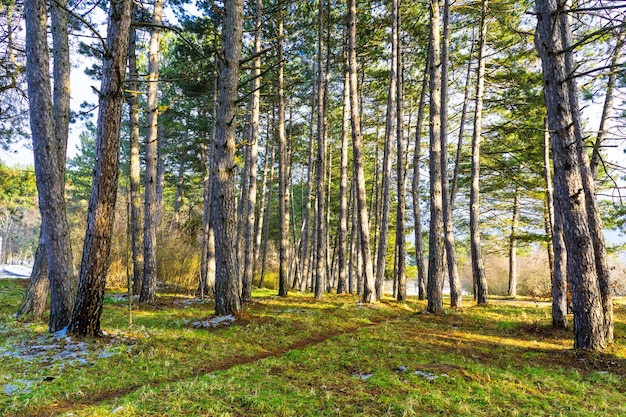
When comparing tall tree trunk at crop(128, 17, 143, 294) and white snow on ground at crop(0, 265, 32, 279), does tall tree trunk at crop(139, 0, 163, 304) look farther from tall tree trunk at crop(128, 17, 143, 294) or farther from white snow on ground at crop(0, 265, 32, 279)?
white snow on ground at crop(0, 265, 32, 279)

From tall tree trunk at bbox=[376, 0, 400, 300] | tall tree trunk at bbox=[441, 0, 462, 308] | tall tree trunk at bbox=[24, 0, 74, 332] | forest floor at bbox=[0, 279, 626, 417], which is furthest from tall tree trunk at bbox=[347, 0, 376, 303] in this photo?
tall tree trunk at bbox=[24, 0, 74, 332]

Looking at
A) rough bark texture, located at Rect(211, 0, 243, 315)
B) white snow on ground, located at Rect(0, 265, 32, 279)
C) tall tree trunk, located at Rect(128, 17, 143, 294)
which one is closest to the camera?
rough bark texture, located at Rect(211, 0, 243, 315)

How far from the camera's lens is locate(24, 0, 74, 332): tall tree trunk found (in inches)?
220

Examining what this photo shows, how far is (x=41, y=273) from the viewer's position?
6.99m

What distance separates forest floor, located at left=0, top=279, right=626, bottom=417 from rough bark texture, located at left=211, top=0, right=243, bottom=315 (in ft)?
1.89

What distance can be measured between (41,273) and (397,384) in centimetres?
722

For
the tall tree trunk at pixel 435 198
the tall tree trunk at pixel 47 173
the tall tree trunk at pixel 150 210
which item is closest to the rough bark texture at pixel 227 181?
the tall tree trunk at pixel 47 173

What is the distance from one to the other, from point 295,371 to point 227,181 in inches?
173

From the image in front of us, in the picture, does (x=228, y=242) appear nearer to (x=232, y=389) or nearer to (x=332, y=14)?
(x=232, y=389)

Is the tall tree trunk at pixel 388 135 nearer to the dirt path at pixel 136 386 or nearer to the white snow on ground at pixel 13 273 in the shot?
the dirt path at pixel 136 386

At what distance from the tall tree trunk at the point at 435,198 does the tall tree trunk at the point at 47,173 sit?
27.9 ft

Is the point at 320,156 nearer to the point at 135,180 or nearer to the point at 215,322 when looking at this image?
the point at 135,180

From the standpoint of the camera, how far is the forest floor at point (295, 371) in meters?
3.15

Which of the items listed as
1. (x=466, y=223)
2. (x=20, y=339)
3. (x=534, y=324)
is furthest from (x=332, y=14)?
(x=466, y=223)
